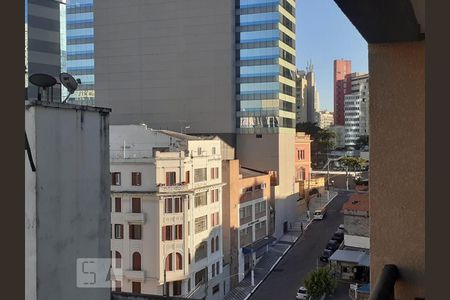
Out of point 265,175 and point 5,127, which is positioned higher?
point 5,127

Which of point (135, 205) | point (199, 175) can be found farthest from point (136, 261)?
point (199, 175)

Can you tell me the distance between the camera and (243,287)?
15.8m

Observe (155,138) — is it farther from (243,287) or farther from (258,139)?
(258,139)

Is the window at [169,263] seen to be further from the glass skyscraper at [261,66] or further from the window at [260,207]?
the glass skyscraper at [261,66]

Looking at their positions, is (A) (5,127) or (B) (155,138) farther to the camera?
(B) (155,138)

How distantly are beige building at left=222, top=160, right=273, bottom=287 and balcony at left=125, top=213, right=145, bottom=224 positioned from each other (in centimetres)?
422

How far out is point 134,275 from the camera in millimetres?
12938

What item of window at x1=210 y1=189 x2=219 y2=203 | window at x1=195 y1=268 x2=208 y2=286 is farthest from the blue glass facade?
window at x1=195 y1=268 x2=208 y2=286

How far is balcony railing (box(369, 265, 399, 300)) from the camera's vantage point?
3.39ft

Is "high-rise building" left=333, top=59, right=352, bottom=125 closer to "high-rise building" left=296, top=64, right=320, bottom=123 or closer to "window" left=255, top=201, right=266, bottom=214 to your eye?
"high-rise building" left=296, top=64, right=320, bottom=123

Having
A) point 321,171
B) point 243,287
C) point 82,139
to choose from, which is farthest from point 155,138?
point 321,171

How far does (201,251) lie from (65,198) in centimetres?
1094

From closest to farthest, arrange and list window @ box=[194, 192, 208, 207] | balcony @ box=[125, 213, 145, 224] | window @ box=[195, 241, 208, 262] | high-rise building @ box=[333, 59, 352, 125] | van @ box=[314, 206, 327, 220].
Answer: balcony @ box=[125, 213, 145, 224]
window @ box=[195, 241, 208, 262]
window @ box=[194, 192, 208, 207]
van @ box=[314, 206, 327, 220]
high-rise building @ box=[333, 59, 352, 125]

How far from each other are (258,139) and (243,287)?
27.8 ft
